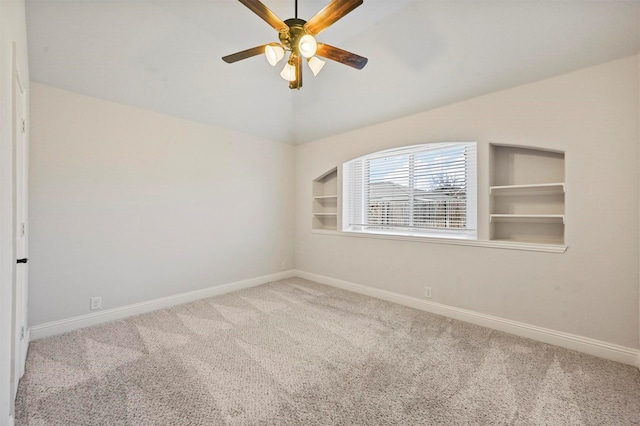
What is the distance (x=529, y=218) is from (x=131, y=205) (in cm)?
445

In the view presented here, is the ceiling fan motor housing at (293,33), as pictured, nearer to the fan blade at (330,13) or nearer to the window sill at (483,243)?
the fan blade at (330,13)

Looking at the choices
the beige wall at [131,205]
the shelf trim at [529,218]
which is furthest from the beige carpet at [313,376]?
the shelf trim at [529,218]

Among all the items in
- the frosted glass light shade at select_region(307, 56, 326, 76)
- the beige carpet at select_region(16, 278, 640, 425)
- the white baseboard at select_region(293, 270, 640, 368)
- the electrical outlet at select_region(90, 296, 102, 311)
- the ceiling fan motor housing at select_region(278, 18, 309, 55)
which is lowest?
the beige carpet at select_region(16, 278, 640, 425)

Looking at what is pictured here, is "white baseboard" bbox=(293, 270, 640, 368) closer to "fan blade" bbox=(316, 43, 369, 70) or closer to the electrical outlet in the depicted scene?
"fan blade" bbox=(316, 43, 369, 70)

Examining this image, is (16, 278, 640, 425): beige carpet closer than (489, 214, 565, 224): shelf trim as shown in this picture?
Yes

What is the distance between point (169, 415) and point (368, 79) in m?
3.60

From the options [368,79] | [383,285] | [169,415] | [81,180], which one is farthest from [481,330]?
[81,180]

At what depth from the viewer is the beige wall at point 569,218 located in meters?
2.25

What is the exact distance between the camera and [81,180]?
2.86m

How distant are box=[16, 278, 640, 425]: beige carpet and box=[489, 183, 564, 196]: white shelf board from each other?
149cm

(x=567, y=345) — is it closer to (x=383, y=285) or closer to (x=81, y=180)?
(x=383, y=285)

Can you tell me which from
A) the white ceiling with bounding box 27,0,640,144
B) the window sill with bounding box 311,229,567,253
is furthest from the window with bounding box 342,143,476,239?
the white ceiling with bounding box 27,0,640,144

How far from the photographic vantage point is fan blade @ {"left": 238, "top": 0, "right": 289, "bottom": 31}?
1713mm

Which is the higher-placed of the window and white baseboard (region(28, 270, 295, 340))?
the window
